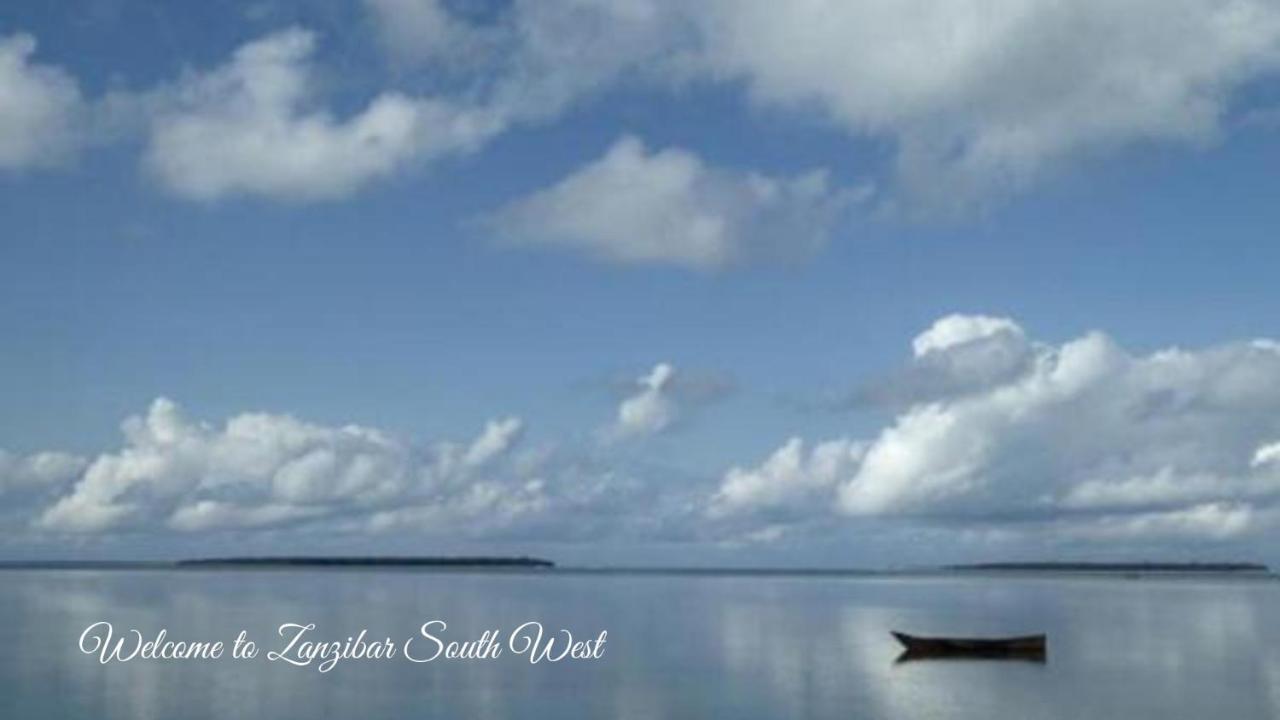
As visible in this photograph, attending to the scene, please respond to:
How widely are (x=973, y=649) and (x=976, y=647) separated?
0.19m

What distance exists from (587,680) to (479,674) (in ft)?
13.0

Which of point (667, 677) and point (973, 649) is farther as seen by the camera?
point (973, 649)

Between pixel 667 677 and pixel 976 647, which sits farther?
pixel 976 647

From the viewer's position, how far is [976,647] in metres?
67.1

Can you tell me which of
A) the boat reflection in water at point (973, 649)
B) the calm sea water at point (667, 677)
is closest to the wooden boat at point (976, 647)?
the boat reflection in water at point (973, 649)

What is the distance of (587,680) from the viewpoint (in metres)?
50.3

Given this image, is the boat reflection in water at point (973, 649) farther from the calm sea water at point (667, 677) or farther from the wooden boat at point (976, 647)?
the calm sea water at point (667, 677)

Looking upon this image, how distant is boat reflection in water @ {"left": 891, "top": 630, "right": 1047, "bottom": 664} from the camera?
65.8 m

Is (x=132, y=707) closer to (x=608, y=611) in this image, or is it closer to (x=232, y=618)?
(x=232, y=618)

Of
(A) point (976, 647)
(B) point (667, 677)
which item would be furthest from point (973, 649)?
(B) point (667, 677)

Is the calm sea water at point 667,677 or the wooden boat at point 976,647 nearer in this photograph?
the calm sea water at point 667,677

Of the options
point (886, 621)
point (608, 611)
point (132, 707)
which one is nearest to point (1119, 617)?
point (886, 621)

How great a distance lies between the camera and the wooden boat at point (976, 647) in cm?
6600

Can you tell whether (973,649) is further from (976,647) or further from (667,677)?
(667,677)
